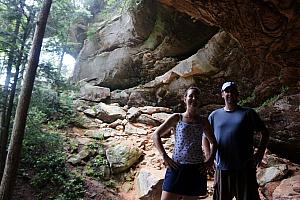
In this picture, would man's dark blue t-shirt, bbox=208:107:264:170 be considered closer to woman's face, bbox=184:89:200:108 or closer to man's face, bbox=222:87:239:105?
man's face, bbox=222:87:239:105

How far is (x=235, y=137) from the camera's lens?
3.36 meters

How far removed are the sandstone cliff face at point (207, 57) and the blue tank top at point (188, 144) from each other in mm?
3390

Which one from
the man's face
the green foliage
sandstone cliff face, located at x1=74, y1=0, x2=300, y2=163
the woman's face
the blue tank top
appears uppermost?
sandstone cliff face, located at x1=74, y1=0, x2=300, y2=163

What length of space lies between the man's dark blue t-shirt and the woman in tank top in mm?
154

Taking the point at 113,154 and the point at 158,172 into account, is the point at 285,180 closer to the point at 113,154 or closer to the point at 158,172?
the point at 158,172

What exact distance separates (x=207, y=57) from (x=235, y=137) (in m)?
7.00

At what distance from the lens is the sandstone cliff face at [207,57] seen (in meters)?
6.05

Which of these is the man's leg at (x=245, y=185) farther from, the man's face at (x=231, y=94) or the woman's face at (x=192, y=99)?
the woman's face at (x=192, y=99)

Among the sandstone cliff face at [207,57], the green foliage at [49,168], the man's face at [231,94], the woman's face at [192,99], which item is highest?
the sandstone cliff face at [207,57]

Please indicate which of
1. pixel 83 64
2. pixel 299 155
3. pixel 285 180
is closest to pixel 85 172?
pixel 285 180

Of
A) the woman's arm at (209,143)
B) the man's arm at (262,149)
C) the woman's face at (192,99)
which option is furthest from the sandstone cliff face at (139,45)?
the woman's arm at (209,143)

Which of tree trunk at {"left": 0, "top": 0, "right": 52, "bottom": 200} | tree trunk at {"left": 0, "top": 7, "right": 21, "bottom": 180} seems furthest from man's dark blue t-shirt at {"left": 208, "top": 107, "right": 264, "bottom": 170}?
tree trunk at {"left": 0, "top": 7, "right": 21, "bottom": 180}

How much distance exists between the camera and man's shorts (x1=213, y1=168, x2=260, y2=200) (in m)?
3.37

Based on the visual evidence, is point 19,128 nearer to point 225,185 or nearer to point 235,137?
point 225,185
